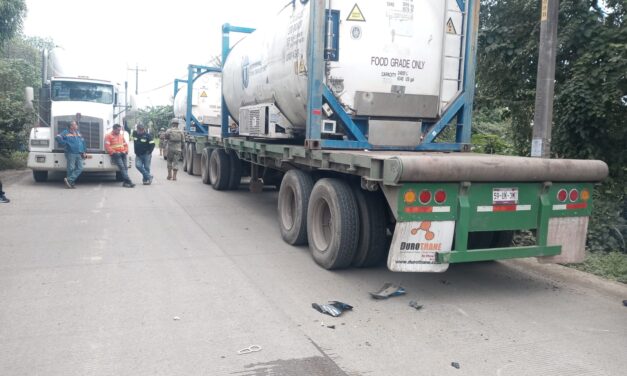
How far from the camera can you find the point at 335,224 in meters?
6.22

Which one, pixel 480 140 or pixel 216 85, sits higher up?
pixel 216 85

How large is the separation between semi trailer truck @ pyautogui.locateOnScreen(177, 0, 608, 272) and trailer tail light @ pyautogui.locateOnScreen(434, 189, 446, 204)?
1 cm

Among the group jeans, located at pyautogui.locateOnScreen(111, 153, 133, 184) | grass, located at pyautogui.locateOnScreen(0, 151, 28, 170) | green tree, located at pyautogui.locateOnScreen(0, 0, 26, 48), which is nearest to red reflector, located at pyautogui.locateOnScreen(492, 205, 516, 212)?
jeans, located at pyautogui.locateOnScreen(111, 153, 133, 184)

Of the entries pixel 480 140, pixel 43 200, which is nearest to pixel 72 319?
pixel 43 200

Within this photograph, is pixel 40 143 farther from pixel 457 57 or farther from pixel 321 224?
pixel 457 57

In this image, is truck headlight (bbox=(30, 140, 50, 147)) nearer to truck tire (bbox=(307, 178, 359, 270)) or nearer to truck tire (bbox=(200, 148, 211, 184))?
truck tire (bbox=(200, 148, 211, 184))

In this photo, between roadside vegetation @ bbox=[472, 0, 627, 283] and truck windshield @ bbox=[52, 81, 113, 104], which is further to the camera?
truck windshield @ bbox=[52, 81, 113, 104]

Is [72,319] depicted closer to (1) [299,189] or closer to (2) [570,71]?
(1) [299,189]

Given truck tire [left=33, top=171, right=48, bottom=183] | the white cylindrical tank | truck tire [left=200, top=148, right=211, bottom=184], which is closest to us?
truck tire [left=33, top=171, right=48, bottom=183]

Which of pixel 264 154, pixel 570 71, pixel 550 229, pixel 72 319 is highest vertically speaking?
pixel 570 71

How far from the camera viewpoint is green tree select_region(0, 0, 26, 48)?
16.8m

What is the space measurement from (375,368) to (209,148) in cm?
1176

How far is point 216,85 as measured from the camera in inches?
732

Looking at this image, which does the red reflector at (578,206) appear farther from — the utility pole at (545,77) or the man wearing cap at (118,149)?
the man wearing cap at (118,149)
